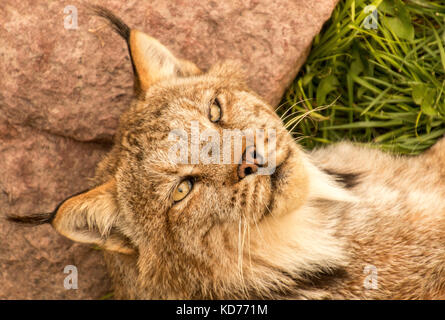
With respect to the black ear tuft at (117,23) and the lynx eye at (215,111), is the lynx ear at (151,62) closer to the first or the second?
the black ear tuft at (117,23)

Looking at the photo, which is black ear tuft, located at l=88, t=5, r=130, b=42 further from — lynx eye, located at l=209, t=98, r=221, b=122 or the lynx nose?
the lynx nose

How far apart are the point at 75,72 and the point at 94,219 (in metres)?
1.44

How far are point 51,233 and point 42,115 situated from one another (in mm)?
1000

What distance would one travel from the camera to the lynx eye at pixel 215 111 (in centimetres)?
283

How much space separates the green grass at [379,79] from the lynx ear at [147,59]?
1.15 meters

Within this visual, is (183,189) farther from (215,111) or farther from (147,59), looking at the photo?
(147,59)

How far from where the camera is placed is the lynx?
104 inches

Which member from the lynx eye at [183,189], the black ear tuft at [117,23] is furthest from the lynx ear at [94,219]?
the black ear tuft at [117,23]

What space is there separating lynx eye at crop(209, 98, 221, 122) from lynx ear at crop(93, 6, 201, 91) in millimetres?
565

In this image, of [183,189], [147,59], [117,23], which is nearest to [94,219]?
[183,189]

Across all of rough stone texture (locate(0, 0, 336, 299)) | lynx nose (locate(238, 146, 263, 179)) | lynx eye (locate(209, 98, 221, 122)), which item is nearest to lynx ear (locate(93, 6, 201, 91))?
rough stone texture (locate(0, 0, 336, 299))
